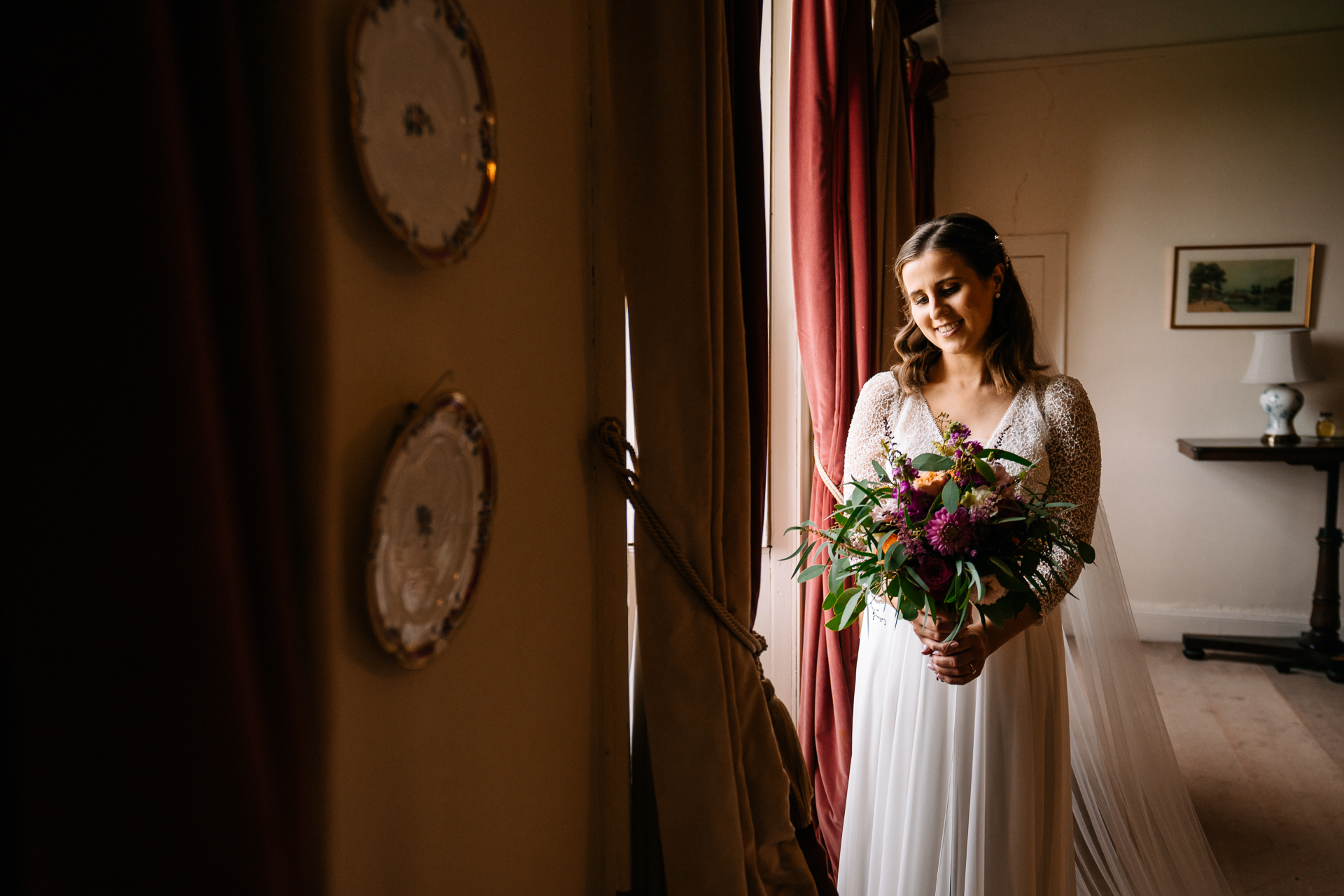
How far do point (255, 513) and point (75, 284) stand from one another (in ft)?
0.42

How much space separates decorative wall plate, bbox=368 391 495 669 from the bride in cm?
112

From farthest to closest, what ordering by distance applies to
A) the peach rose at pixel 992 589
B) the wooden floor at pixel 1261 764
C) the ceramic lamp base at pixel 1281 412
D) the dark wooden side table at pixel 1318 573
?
the ceramic lamp base at pixel 1281 412, the dark wooden side table at pixel 1318 573, the wooden floor at pixel 1261 764, the peach rose at pixel 992 589

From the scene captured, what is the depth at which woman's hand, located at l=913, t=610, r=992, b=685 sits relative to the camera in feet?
5.06

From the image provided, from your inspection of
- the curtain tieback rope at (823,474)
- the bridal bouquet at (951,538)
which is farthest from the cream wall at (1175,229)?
the bridal bouquet at (951,538)

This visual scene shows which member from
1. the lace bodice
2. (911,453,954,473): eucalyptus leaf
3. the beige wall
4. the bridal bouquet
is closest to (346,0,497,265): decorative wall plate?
the beige wall

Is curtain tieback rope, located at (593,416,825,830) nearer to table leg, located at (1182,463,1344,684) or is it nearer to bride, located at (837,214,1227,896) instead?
bride, located at (837,214,1227,896)

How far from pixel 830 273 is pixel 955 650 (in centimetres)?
119

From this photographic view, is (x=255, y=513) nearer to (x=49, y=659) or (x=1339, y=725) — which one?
(x=49, y=659)

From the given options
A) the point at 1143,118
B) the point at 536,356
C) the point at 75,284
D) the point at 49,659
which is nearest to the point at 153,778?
the point at 49,659

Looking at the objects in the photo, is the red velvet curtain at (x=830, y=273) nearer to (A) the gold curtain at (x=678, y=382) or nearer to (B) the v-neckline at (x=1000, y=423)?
(B) the v-neckline at (x=1000, y=423)

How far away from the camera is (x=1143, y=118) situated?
4457mm

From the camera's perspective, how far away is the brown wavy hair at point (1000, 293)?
5.60 ft

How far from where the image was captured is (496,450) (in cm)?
79

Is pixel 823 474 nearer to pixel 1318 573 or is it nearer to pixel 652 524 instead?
pixel 652 524
